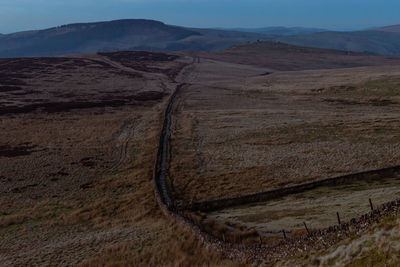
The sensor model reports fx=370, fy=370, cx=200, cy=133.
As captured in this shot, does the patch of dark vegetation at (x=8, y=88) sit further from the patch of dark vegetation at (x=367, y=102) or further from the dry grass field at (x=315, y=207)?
the dry grass field at (x=315, y=207)

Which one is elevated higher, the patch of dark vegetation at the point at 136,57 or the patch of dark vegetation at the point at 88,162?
the patch of dark vegetation at the point at 136,57

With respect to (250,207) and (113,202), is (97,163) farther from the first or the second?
(250,207)

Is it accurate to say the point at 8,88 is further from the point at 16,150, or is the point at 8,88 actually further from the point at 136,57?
the point at 136,57

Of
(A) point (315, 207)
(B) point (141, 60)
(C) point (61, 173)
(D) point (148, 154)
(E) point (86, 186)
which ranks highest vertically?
(B) point (141, 60)

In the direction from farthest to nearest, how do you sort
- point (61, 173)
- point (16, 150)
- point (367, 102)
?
point (367, 102) → point (16, 150) → point (61, 173)

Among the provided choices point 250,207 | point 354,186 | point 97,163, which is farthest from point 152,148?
point 354,186

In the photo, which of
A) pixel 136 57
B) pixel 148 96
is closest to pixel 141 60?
pixel 136 57

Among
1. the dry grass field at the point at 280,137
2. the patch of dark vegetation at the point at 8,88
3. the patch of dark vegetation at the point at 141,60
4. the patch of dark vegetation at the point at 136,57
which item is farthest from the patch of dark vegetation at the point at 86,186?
the patch of dark vegetation at the point at 136,57

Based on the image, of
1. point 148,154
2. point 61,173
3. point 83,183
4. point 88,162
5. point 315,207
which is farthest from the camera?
point 148,154
